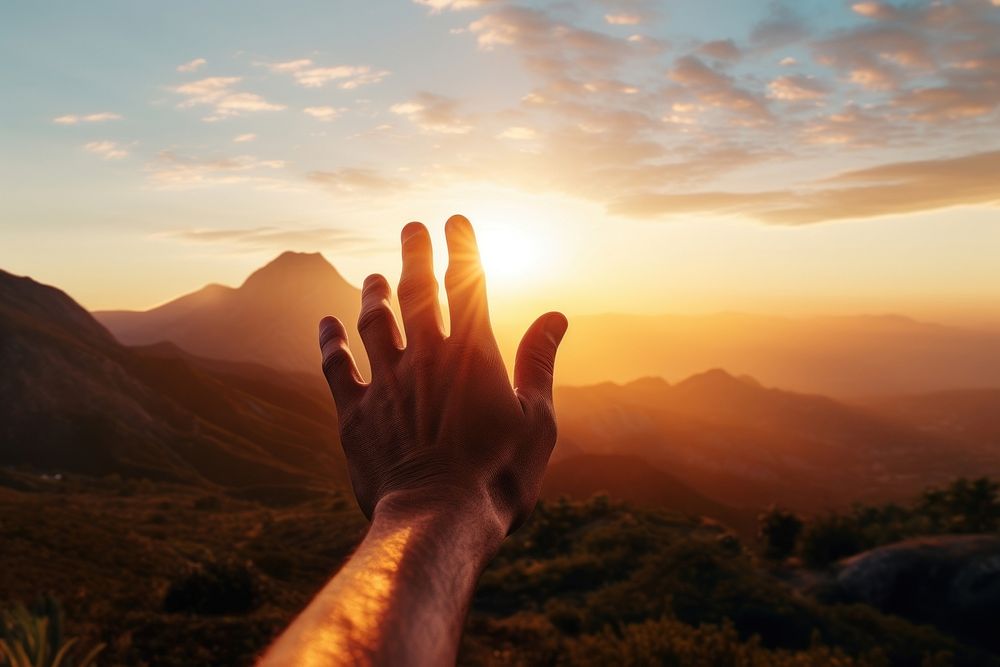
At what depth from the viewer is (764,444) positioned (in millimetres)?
110312

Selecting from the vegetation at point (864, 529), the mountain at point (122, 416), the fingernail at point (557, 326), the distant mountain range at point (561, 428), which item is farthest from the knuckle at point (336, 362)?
the distant mountain range at point (561, 428)

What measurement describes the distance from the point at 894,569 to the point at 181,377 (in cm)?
8436

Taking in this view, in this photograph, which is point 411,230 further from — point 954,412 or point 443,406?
point 954,412

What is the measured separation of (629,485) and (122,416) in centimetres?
5548

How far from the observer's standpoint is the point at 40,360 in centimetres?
6675

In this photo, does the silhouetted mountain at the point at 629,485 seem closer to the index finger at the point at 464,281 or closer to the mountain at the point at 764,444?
the mountain at the point at 764,444

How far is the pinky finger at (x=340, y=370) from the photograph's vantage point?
2363 mm

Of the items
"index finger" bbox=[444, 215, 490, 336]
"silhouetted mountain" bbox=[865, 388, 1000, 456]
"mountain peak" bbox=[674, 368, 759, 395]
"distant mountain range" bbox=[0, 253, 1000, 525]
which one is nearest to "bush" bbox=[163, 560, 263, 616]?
"index finger" bbox=[444, 215, 490, 336]

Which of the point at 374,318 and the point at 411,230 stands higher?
the point at 411,230

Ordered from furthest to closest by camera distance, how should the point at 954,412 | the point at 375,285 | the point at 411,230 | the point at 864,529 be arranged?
1. the point at 954,412
2. the point at 864,529
3. the point at 375,285
4. the point at 411,230

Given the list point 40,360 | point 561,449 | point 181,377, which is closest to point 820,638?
point 40,360

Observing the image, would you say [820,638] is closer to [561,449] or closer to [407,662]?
[407,662]

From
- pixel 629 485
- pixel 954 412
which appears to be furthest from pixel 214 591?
pixel 954 412

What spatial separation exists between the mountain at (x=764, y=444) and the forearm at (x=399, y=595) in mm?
84478
